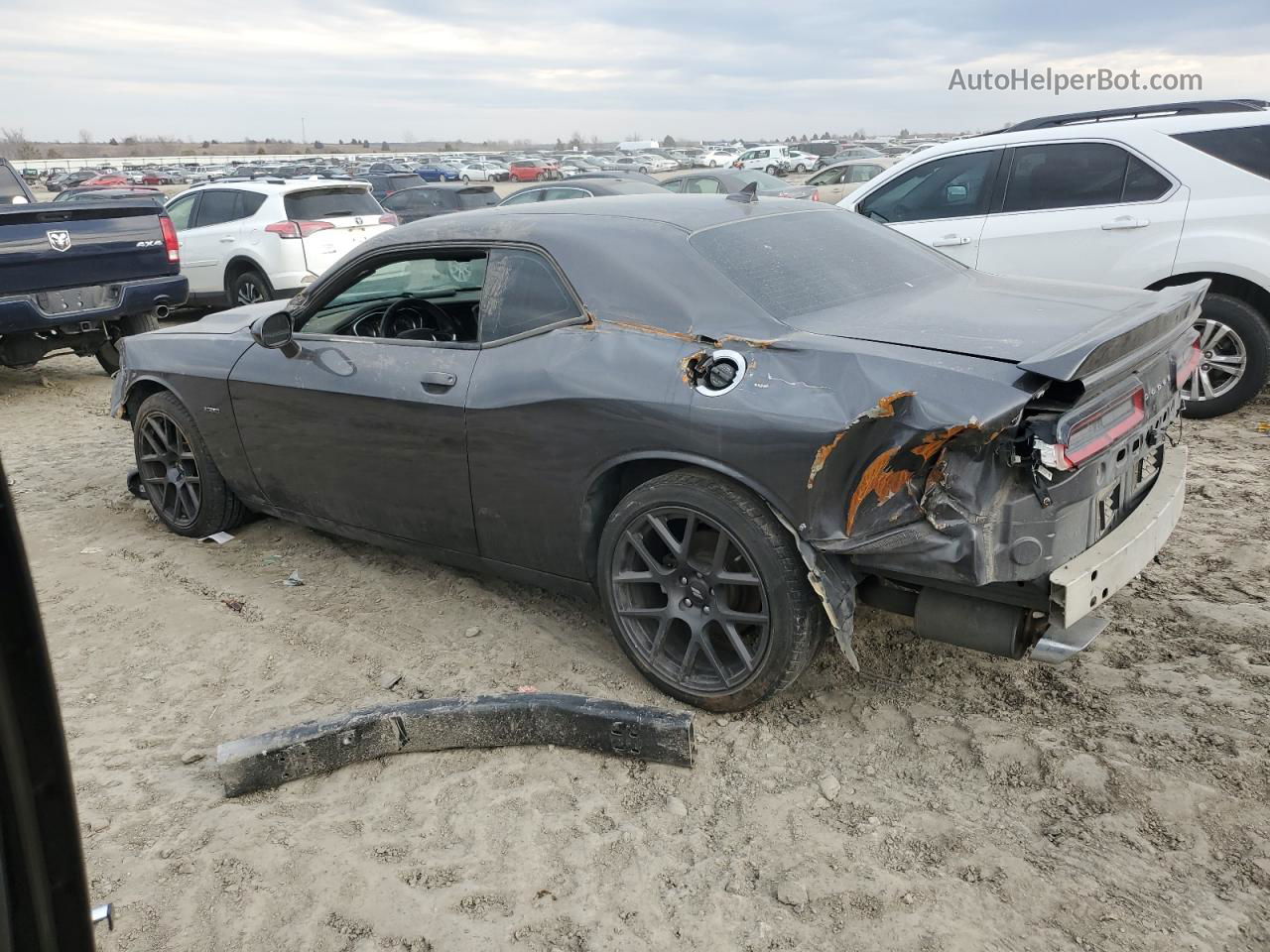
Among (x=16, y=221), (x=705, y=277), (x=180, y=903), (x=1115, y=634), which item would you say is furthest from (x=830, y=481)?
(x=16, y=221)

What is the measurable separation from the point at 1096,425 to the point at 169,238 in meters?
8.18

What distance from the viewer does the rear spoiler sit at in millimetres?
2664

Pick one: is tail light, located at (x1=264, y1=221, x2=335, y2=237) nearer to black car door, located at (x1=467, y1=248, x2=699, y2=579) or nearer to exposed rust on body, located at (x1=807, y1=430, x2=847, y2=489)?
black car door, located at (x1=467, y1=248, x2=699, y2=579)

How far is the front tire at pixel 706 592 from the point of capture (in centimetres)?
311

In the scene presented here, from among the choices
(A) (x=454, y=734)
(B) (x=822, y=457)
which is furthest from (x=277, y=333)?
(B) (x=822, y=457)

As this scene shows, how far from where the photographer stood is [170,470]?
5.28 metres

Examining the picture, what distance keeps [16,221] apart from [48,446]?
1785mm

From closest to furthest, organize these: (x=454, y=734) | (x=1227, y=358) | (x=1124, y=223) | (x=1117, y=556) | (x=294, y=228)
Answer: (x=1117, y=556) → (x=454, y=734) → (x=1227, y=358) → (x=1124, y=223) → (x=294, y=228)

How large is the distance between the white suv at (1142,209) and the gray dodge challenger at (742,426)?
2913 millimetres

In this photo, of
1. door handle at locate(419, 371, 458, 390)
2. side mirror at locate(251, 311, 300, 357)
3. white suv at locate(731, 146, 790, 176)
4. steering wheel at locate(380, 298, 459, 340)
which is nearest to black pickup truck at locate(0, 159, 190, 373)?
side mirror at locate(251, 311, 300, 357)

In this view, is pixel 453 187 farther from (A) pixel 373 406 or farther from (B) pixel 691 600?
(B) pixel 691 600

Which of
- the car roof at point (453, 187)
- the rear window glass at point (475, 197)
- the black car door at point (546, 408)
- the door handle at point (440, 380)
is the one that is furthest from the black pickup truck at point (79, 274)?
the car roof at point (453, 187)

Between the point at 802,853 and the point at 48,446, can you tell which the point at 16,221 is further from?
the point at 802,853

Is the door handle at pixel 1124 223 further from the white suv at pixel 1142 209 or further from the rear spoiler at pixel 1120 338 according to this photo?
the rear spoiler at pixel 1120 338
